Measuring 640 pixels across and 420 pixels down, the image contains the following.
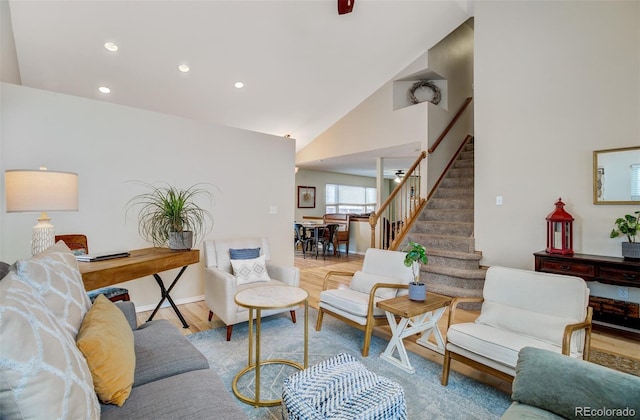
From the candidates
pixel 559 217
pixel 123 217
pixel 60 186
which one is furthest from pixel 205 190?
pixel 559 217

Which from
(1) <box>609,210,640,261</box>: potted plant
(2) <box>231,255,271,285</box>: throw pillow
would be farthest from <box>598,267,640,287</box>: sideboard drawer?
(2) <box>231,255,271,285</box>: throw pillow

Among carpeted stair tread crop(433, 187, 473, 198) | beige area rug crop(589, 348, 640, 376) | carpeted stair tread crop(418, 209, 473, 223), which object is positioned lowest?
beige area rug crop(589, 348, 640, 376)

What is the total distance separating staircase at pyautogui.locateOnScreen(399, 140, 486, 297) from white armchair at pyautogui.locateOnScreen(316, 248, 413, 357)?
1.43m

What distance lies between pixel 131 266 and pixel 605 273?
13.3 ft

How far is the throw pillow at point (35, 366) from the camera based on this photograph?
26.5 inches

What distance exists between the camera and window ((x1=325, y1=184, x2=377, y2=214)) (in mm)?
10141

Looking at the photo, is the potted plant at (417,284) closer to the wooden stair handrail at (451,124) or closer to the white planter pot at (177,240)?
the white planter pot at (177,240)

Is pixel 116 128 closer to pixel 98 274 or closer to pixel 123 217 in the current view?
pixel 123 217

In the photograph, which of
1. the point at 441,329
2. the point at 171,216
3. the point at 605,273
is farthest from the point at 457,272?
the point at 171,216

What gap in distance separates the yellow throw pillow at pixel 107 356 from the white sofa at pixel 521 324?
1864mm

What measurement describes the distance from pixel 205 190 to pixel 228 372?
2398mm

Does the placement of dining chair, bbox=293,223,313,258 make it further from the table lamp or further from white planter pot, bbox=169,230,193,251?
the table lamp

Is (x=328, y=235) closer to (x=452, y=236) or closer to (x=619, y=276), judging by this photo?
(x=452, y=236)

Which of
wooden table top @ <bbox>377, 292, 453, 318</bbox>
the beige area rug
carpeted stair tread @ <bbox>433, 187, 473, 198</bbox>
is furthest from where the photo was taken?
carpeted stair tread @ <bbox>433, 187, 473, 198</bbox>
